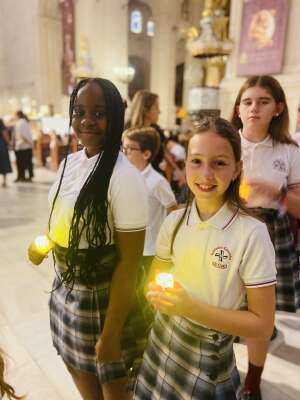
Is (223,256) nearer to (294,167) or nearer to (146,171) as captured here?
(294,167)

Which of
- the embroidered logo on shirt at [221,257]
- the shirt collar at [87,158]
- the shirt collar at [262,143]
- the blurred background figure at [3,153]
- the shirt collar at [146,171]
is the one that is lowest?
the blurred background figure at [3,153]

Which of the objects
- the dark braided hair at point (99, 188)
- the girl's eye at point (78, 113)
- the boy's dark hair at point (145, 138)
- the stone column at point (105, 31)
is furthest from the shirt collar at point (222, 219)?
the stone column at point (105, 31)

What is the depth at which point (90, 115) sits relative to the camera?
117cm

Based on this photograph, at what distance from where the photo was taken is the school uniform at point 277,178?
5.78 ft

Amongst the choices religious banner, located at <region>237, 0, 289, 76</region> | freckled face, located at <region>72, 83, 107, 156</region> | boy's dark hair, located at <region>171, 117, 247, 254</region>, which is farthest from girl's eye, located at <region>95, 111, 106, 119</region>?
religious banner, located at <region>237, 0, 289, 76</region>

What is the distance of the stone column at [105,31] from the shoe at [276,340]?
43.1ft

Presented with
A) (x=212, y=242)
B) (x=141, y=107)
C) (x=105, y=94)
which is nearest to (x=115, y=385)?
(x=212, y=242)

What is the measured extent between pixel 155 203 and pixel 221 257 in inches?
39.5

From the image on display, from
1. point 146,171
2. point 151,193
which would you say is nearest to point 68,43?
point 146,171

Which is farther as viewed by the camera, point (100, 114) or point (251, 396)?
point (251, 396)

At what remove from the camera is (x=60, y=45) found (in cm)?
1723

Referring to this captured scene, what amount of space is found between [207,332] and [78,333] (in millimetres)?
538

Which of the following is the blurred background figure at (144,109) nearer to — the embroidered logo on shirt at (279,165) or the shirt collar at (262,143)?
the shirt collar at (262,143)

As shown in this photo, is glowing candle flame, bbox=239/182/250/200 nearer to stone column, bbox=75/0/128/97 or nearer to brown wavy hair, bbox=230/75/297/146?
brown wavy hair, bbox=230/75/297/146
